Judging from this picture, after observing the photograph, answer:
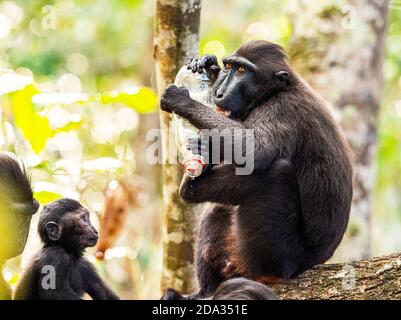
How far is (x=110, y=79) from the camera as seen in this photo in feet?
68.0

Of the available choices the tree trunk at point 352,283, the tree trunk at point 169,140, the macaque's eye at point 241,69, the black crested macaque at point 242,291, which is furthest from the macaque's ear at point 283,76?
Result: the black crested macaque at point 242,291

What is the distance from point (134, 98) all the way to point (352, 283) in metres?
3.52

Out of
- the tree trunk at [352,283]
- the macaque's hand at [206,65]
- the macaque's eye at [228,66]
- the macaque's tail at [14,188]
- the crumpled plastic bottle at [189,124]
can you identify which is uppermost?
the macaque's hand at [206,65]

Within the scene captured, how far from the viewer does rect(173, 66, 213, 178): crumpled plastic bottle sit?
667cm

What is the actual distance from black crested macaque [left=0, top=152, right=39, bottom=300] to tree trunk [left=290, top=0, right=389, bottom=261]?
15.8 feet

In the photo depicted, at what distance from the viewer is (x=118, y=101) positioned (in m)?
8.46

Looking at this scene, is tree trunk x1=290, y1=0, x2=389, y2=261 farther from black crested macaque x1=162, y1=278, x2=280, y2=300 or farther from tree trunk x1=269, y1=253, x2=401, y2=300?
black crested macaque x1=162, y1=278, x2=280, y2=300

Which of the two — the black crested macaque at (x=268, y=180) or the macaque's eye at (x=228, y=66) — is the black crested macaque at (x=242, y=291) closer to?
the black crested macaque at (x=268, y=180)

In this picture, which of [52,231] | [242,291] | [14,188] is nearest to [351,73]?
[52,231]

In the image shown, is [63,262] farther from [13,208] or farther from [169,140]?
[169,140]

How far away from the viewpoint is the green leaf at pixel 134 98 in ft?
27.2

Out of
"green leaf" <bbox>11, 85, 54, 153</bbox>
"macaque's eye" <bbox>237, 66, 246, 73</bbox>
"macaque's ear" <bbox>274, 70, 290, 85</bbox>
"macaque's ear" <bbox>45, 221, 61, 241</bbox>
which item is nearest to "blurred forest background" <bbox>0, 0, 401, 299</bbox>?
"green leaf" <bbox>11, 85, 54, 153</bbox>

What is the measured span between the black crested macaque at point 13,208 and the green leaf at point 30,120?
5.19 ft
